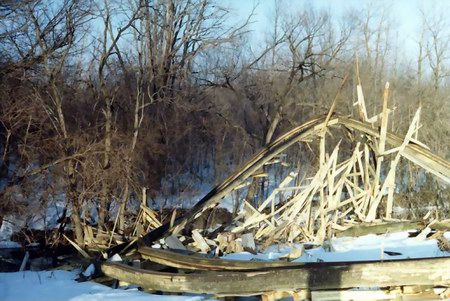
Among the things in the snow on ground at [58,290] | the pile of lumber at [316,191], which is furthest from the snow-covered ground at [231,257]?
the pile of lumber at [316,191]

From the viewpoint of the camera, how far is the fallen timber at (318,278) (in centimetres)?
666

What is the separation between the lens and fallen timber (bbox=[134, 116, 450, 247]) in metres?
11.4

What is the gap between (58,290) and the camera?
29.8ft

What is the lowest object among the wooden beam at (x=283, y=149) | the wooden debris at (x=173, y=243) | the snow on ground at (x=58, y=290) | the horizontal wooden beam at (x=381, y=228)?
the snow on ground at (x=58, y=290)

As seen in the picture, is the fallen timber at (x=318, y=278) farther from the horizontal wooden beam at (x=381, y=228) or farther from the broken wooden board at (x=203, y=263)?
the horizontal wooden beam at (x=381, y=228)

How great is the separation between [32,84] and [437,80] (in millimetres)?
31045

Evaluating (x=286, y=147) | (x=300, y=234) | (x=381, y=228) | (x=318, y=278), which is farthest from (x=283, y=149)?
(x=318, y=278)

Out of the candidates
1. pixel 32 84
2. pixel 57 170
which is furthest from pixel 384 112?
pixel 32 84

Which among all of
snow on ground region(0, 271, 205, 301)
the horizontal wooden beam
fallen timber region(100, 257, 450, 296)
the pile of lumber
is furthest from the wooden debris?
the horizontal wooden beam

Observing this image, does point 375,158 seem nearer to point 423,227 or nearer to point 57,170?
point 423,227

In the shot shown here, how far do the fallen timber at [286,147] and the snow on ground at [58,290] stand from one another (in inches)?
71.1

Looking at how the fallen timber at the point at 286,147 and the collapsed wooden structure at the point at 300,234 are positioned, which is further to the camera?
the fallen timber at the point at 286,147

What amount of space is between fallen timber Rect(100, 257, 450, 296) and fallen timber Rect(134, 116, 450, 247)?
3.25m

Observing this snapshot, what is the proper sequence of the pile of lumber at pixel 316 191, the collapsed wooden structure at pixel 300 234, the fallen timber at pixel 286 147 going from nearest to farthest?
1. the collapsed wooden structure at pixel 300 234
2. the fallen timber at pixel 286 147
3. the pile of lumber at pixel 316 191
